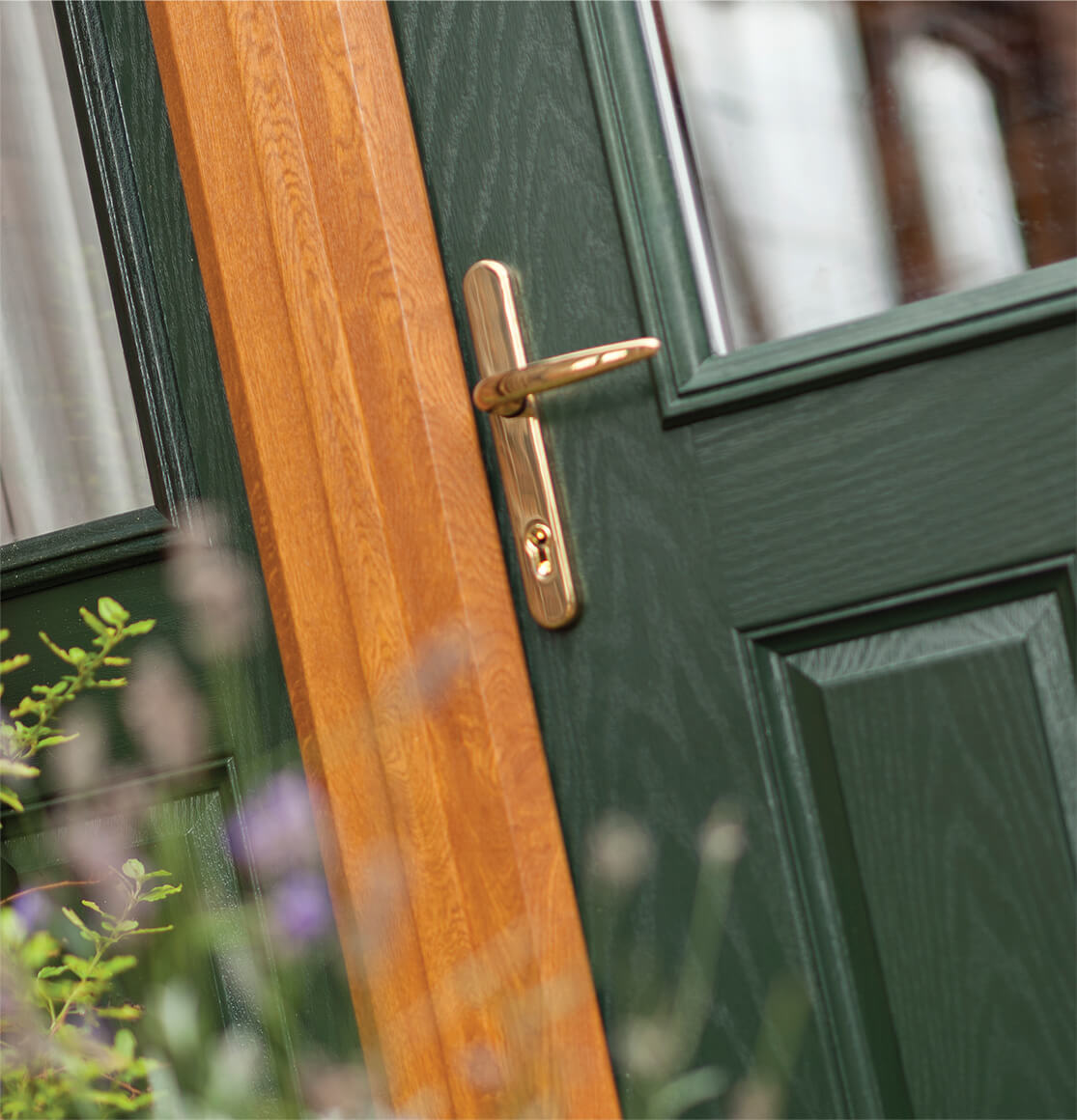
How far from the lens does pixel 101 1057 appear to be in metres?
0.84

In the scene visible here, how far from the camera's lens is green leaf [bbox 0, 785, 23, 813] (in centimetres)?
85

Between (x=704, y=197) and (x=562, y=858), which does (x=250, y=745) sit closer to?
(x=562, y=858)

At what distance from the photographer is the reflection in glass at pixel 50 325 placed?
920 mm

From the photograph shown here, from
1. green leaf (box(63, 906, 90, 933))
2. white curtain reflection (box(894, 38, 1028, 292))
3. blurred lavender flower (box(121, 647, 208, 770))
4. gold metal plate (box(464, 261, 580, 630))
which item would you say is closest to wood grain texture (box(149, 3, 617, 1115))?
gold metal plate (box(464, 261, 580, 630))

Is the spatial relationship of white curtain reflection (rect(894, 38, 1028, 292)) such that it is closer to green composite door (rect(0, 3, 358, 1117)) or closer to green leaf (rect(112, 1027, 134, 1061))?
green composite door (rect(0, 3, 358, 1117))

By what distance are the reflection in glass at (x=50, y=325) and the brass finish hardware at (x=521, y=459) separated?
1.09 feet

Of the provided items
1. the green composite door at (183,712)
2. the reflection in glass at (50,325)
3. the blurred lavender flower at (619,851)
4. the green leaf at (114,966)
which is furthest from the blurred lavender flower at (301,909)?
the reflection in glass at (50,325)

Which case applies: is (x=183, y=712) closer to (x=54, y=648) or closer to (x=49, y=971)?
(x=54, y=648)

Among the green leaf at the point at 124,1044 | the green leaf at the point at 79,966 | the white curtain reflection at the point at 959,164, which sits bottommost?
the green leaf at the point at 124,1044

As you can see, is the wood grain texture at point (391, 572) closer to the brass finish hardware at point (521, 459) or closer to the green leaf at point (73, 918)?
the brass finish hardware at point (521, 459)

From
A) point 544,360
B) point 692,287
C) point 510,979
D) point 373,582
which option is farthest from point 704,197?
point 510,979

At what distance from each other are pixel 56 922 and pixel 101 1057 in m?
0.12

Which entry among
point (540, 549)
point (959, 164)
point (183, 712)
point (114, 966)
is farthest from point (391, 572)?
point (959, 164)

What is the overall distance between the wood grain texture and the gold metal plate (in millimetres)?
23
